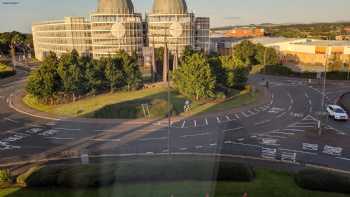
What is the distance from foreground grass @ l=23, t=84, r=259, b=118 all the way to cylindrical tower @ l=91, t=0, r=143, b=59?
30.7 meters

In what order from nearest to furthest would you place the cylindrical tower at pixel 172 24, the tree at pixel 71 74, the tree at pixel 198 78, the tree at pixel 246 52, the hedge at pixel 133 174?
the hedge at pixel 133 174
the tree at pixel 198 78
the tree at pixel 71 74
the cylindrical tower at pixel 172 24
the tree at pixel 246 52

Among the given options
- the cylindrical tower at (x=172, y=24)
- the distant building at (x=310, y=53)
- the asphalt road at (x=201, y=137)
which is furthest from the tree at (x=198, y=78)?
the distant building at (x=310, y=53)

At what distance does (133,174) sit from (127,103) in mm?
25294

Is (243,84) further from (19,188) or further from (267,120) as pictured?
(19,188)

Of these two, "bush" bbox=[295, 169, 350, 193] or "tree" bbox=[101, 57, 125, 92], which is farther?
"tree" bbox=[101, 57, 125, 92]

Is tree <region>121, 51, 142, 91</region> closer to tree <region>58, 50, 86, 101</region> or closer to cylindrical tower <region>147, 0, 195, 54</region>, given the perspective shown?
tree <region>58, 50, 86, 101</region>

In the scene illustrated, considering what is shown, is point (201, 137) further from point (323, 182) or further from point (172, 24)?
point (172, 24)

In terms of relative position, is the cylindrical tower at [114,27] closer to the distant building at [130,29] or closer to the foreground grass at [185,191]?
the distant building at [130,29]

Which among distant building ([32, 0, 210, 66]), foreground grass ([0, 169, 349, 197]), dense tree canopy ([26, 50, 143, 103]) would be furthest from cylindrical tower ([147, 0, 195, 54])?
foreground grass ([0, 169, 349, 197])

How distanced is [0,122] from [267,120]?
33.1 m

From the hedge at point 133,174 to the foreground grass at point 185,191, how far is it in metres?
0.52

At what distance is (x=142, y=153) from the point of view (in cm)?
2875

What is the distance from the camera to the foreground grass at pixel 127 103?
4244 cm

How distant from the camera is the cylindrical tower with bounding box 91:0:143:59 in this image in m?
79.4
